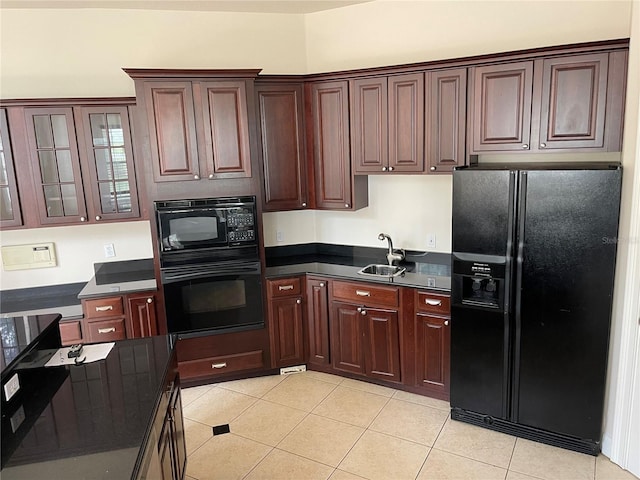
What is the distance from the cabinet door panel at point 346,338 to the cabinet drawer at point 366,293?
0.08 m

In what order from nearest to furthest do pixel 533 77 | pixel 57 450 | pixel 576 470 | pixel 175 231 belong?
pixel 57 450 < pixel 576 470 < pixel 533 77 < pixel 175 231

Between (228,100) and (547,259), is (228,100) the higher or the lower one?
the higher one

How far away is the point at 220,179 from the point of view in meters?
3.53

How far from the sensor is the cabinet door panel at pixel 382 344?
3.44m

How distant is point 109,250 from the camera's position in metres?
3.87

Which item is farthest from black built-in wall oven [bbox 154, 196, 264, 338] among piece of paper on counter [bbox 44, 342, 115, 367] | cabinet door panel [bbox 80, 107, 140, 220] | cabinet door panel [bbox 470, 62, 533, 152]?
cabinet door panel [bbox 470, 62, 533, 152]

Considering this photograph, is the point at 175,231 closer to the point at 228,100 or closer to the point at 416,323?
the point at 228,100

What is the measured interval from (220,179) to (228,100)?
57 cm

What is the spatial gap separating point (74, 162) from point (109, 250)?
779mm

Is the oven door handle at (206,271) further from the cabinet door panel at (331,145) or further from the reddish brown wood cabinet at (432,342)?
the reddish brown wood cabinet at (432,342)

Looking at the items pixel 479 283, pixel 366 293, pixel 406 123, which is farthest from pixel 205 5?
pixel 479 283

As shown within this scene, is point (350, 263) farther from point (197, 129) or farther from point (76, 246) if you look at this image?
point (76, 246)

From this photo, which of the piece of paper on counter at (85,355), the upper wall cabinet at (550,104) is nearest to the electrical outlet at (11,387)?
the piece of paper on counter at (85,355)

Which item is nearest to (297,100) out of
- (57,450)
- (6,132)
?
(6,132)
